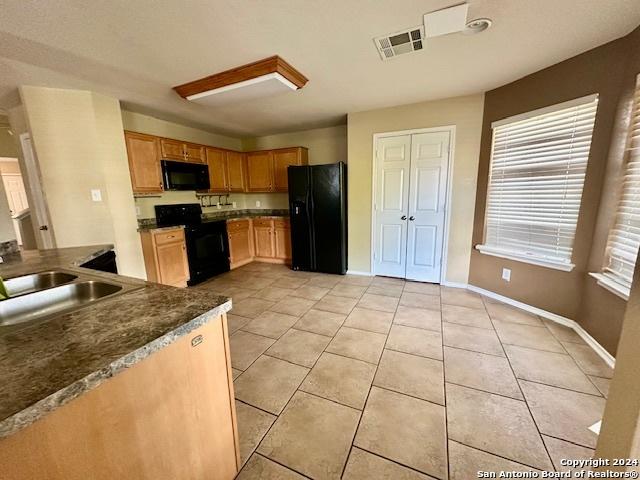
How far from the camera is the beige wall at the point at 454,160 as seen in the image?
3.10 metres

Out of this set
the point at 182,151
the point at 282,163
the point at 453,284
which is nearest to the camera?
Answer: the point at 453,284

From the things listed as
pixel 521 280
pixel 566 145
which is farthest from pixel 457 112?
pixel 521 280

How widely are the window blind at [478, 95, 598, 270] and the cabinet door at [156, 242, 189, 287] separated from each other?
4.04m

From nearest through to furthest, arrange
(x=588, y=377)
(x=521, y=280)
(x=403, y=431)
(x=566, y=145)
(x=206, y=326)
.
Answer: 1. (x=206, y=326)
2. (x=403, y=431)
3. (x=588, y=377)
4. (x=566, y=145)
5. (x=521, y=280)

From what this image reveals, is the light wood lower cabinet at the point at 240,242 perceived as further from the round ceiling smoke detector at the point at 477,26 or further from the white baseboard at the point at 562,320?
the round ceiling smoke detector at the point at 477,26

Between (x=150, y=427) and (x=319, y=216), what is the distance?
134 inches

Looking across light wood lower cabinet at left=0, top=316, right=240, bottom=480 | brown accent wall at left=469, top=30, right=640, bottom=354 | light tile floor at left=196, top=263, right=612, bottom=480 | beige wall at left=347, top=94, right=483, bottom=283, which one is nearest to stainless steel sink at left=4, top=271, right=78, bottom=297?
light wood lower cabinet at left=0, top=316, right=240, bottom=480

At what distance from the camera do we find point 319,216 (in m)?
3.99

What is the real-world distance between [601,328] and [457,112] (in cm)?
261

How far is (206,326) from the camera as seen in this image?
955 millimetres

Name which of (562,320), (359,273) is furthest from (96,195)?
(562,320)

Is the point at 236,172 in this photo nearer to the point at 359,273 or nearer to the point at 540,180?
the point at 359,273

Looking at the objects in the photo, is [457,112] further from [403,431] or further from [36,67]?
[36,67]

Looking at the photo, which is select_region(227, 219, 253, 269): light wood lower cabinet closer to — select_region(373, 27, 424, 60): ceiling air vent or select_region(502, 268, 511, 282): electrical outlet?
select_region(373, 27, 424, 60): ceiling air vent
